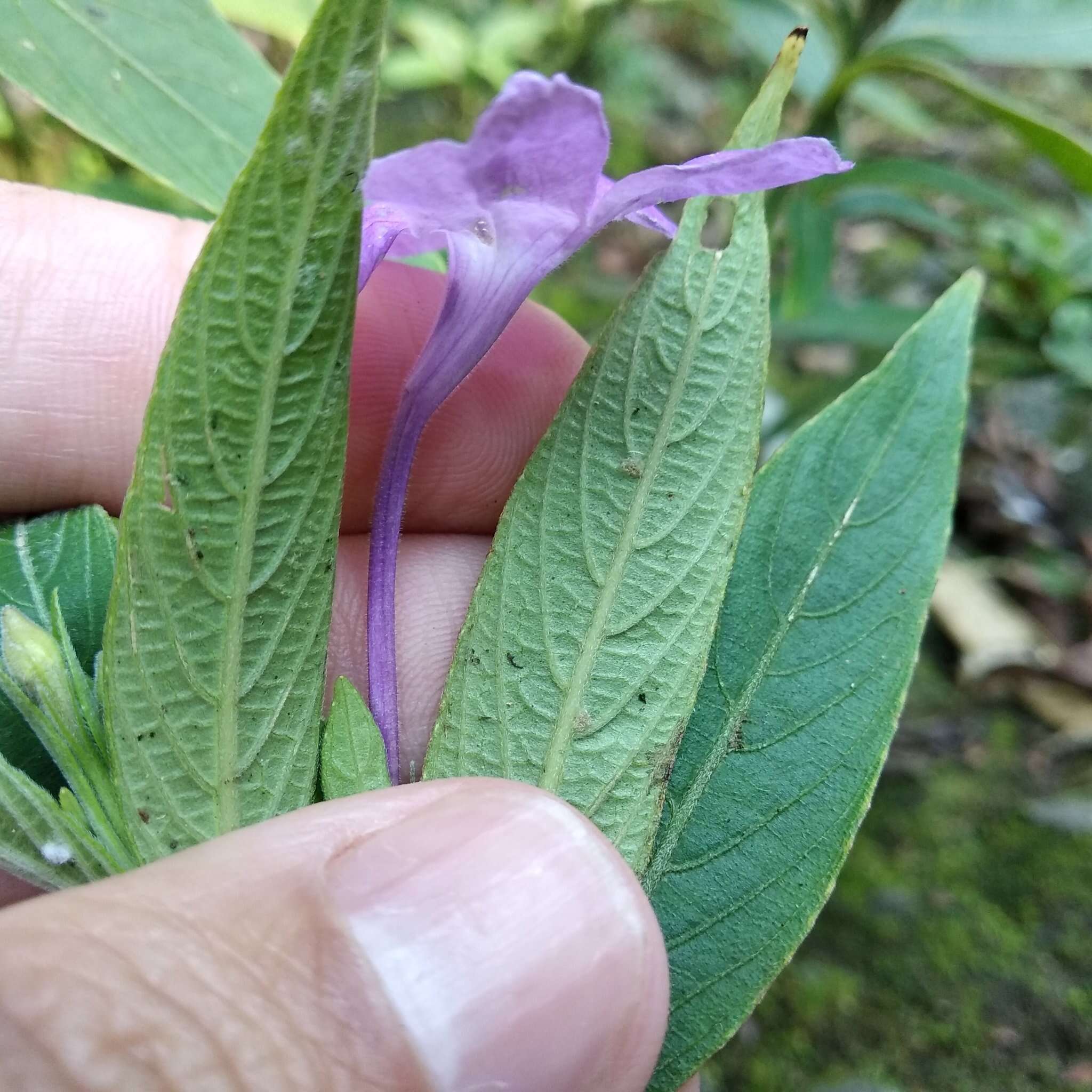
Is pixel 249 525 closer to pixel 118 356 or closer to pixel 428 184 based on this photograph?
pixel 428 184

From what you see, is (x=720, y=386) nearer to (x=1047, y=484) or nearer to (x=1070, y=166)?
(x=1070, y=166)

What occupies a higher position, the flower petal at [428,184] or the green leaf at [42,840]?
the flower petal at [428,184]

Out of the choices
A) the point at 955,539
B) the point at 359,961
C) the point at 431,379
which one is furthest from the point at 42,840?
the point at 955,539

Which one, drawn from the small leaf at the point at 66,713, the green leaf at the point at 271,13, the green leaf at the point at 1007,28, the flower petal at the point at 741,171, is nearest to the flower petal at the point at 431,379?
the flower petal at the point at 741,171

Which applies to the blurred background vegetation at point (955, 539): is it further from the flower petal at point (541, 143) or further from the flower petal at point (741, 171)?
the flower petal at point (541, 143)

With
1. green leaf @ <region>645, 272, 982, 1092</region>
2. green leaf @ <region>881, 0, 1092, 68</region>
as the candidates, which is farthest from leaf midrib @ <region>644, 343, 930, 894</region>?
green leaf @ <region>881, 0, 1092, 68</region>

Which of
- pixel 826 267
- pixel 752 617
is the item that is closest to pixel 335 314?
pixel 752 617

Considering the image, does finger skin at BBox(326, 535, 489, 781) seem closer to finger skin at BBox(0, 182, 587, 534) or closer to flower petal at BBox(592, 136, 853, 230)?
finger skin at BBox(0, 182, 587, 534)
